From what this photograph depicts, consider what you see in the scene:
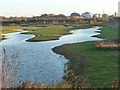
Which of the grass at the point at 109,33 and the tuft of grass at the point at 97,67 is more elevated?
the tuft of grass at the point at 97,67

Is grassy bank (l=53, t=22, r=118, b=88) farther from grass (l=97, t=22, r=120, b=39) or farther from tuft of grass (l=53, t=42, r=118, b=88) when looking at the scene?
grass (l=97, t=22, r=120, b=39)

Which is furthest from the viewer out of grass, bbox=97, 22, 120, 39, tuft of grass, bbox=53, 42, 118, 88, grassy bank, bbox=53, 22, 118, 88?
grass, bbox=97, 22, 120, 39

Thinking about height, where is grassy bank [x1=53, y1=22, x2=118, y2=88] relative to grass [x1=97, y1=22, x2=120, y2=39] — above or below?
above

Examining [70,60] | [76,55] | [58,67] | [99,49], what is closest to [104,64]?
[58,67]

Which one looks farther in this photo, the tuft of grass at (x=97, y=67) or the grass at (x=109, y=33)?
the grass at (x=109, y=33)

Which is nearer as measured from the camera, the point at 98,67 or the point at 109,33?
the point at 98,67

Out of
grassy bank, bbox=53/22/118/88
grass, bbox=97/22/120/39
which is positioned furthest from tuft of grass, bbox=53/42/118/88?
grass, bbox=97/22/120/39

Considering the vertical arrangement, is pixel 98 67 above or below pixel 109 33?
above

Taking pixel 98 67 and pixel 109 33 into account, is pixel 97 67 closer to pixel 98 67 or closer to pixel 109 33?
pixel 98 67

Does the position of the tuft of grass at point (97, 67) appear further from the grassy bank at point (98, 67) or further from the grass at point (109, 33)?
the grass at point (109, 33)

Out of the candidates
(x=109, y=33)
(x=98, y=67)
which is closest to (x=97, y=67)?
(x=98, y=67)

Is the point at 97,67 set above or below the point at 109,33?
above

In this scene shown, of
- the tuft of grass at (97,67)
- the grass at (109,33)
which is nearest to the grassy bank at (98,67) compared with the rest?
the tuft of grass at (97,67)

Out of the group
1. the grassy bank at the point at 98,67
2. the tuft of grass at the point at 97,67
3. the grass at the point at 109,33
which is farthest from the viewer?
the grass at the point at 109,33
